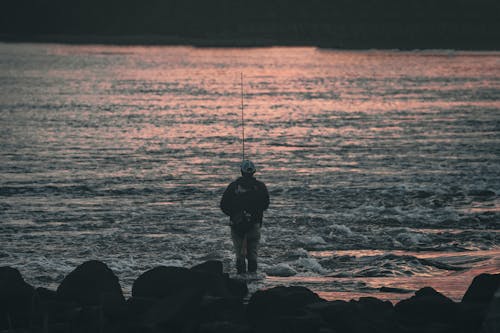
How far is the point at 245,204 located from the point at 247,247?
0.93 metres

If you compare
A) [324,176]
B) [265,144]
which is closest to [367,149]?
[265,144]

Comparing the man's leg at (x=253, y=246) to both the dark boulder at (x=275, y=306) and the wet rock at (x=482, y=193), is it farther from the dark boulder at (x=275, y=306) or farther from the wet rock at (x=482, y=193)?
the wet rock at (x=482, y=193)

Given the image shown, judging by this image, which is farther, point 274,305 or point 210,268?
point 210,268

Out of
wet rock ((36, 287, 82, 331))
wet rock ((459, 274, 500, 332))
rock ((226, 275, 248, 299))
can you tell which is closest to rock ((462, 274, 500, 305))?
wet rock ((459, 274, 500, 332))

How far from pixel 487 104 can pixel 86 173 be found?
3742 cm

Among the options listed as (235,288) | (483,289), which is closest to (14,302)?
(235,288)

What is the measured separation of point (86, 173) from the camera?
2905 centimetres

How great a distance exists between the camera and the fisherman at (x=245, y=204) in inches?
603

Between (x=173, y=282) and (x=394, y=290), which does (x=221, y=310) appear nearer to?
(x=173, y=282)

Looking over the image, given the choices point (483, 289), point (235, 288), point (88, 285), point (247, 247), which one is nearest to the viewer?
point (483, 289)

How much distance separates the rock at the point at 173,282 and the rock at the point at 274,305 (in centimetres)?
85

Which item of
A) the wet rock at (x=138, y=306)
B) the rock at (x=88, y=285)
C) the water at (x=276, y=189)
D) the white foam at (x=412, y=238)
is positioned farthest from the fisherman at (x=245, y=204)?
the white foam at (x=412, y=238)

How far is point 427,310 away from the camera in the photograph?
1216 cm

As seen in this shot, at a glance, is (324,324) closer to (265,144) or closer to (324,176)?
(324,176)
